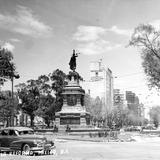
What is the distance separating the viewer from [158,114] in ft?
552

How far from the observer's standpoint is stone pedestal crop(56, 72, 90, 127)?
5150 cm

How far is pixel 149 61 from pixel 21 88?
56517 millimetres

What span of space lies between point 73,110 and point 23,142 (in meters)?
30.1

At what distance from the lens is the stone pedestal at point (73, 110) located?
169 ft

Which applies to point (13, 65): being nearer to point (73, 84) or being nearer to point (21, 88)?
point (73, 84)

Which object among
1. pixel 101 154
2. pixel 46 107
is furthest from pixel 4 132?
pixel 46 107

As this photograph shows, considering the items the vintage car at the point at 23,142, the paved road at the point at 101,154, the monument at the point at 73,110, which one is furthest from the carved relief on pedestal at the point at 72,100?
the vintage car at the point at 23,142

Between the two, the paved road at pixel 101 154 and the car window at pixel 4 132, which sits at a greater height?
the car window at pixel 4 132

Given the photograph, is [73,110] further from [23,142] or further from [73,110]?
[23,142]

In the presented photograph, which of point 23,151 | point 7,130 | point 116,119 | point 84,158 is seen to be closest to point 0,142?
point 7,130

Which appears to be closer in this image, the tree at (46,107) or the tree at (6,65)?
the tree at (6,65)

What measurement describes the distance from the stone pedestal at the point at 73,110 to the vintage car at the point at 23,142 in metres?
27.9

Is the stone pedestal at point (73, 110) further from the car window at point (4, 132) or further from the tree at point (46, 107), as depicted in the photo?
the tree at point (46, 107)

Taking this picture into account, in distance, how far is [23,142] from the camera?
21938 mm
